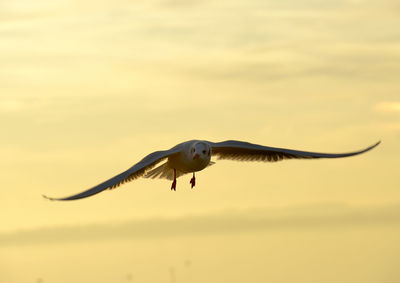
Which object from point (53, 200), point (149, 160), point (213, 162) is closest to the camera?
point (53, 200)

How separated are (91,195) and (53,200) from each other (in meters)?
5.68

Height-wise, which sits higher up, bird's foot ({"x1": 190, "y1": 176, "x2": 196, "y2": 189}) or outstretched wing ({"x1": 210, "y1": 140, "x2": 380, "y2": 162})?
outstretched wing ({"x1": 210, "y1": 140, "x2": 380, "y2": 162})

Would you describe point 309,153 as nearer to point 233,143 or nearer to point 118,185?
point 233,143

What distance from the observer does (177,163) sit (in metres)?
68.2

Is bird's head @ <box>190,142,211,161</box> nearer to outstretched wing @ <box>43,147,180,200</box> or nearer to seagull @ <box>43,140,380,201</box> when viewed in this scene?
seagull @ <box>43,140,380,201</box>

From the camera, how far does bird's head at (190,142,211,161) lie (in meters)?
65.8

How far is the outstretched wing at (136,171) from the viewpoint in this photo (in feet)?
207

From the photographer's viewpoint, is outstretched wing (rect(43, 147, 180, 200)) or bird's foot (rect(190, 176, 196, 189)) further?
bird's foot (rect(190, 176, 196, 189))

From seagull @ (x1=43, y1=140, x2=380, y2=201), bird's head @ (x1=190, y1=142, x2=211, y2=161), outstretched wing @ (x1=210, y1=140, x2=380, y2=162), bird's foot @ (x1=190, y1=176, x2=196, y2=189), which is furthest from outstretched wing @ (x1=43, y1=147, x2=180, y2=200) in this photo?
outstretched wing @ (x1=210, y1=140, x2=380, y2=162)

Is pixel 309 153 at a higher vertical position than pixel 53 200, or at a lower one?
higher

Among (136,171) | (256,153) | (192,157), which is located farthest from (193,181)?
(136,171)

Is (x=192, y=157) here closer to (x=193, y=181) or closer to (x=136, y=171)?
(x=136, y=171)

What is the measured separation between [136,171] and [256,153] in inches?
388

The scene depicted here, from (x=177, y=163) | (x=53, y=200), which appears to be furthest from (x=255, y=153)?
(x=53, y=200)
